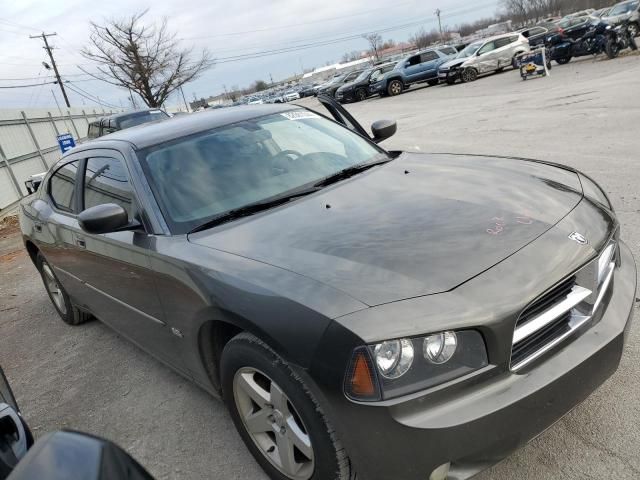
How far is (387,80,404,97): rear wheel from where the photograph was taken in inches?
1100

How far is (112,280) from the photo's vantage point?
328 cm

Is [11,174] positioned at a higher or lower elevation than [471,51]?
higher

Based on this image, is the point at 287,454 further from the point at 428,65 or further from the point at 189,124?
the point at 428,65

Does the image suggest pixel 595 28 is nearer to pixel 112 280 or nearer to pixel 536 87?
pixel 536 87

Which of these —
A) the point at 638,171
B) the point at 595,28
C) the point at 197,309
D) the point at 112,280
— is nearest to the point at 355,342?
the point at 197,309

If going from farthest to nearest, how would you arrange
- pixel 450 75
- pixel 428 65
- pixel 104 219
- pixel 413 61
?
pixel 413 61
pixel 428 65
pixel 450 75
pixel 104 219

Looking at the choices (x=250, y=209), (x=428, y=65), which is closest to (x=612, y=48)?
(x=428, y=65)

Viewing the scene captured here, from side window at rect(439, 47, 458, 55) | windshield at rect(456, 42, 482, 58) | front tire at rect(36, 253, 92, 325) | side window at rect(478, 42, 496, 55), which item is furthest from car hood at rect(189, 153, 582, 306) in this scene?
side window at rect(439, 47, 458, 55)

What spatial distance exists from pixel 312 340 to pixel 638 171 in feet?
17.9

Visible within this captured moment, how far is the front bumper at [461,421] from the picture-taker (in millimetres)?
1679

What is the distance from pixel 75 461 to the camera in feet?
3.70

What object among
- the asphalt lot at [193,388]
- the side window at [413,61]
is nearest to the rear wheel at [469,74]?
the side window at [413,61]

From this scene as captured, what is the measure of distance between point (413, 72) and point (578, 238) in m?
27.2

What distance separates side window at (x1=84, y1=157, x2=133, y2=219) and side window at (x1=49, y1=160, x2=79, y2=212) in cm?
32
